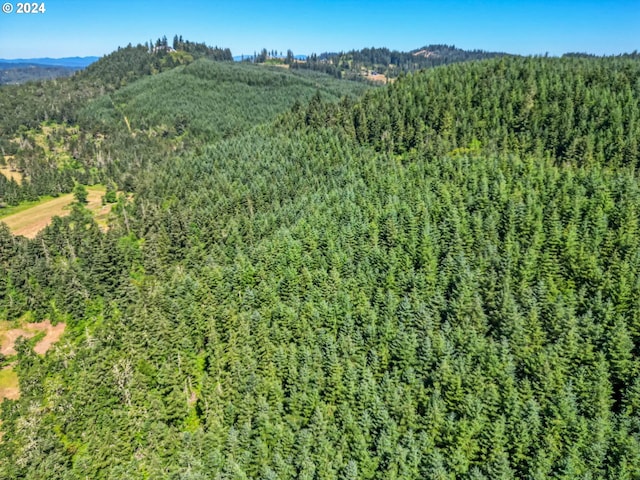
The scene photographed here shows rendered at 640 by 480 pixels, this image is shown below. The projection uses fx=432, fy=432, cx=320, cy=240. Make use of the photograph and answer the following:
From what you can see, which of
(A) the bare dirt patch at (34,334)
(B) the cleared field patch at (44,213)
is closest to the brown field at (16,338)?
(A) the bare dirt patch at (34,334)

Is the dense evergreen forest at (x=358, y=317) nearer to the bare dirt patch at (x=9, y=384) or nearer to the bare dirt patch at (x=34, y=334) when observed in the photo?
the bare dirt patch at (x=9, y=384)

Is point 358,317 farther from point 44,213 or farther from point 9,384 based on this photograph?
point 44,213

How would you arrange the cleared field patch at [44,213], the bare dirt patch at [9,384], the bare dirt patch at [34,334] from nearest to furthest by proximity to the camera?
the bare dirt patch at [9,384] → the bare dirt patch at [34,334] → the cleared field patch at [44,213]

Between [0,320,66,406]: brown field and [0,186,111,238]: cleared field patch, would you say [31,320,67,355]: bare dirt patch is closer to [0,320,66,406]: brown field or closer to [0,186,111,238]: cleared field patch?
[0,320,66,406]: brown field

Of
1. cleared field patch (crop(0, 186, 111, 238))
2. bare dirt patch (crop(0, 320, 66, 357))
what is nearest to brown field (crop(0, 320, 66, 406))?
bare dirt patch (crop(0, 320, 66, 357))

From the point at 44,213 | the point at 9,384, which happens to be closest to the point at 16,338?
the point at 9,384
